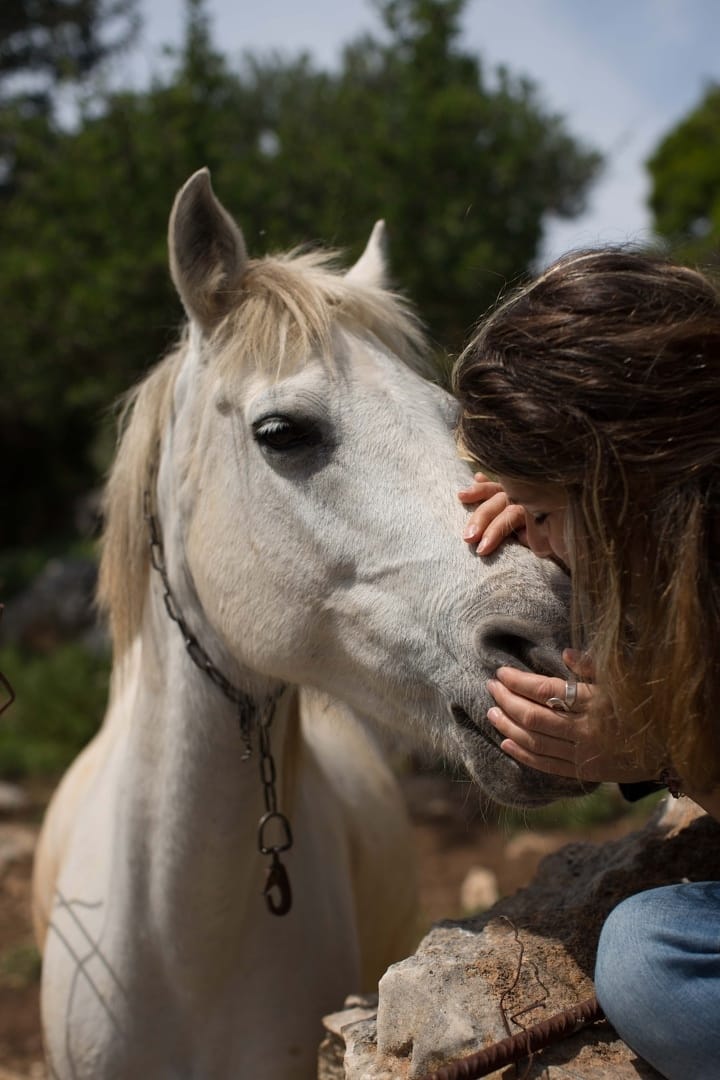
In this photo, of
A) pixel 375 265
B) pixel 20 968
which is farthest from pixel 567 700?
pixel 20 968

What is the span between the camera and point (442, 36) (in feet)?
22.7

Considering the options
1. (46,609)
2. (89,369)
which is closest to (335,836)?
(89,369)

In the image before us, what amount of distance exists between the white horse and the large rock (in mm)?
312

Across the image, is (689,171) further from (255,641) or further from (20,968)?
(255,641)

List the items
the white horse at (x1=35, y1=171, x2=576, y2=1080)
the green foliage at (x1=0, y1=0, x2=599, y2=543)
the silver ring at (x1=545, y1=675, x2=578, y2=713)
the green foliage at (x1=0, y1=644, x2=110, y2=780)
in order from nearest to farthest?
the silver ring at (x1=545, y1=675, x2=578, y2=713)
the white horse at (x1=35, y1=171, x2=576, y2=1080)
the green foliage at (x1=0, y1=0, x2=599, y2=543)
the green foliage at (x1=0, y1=644, x2=110, y2=780)

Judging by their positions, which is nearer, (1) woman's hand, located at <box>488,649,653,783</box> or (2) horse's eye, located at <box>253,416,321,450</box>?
(1) woman's hand, located at <box>488,649,653,783</box>

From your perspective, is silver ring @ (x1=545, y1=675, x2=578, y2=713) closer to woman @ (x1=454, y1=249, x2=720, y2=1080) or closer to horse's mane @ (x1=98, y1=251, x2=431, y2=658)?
woman @ (x1=454, y1=249, x2=720, y2=1080)

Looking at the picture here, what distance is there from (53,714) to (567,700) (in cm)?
699

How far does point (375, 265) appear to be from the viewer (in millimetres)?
2402

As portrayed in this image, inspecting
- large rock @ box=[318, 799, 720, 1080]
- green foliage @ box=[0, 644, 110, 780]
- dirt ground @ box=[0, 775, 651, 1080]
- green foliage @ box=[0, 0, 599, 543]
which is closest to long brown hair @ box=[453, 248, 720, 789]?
large rock @ box=[318, 799, 720, 1080]

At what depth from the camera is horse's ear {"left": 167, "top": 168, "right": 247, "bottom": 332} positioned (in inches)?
74.9

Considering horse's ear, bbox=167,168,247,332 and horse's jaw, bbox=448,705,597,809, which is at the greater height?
horse's ear, bbox=167,168,247,332

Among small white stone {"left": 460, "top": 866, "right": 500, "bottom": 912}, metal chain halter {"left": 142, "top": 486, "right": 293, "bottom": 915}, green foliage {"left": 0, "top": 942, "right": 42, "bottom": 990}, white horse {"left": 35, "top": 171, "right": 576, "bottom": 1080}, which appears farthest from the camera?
small white stone {"left": 460, "top": 866, "right": 500, "bottom": 912}

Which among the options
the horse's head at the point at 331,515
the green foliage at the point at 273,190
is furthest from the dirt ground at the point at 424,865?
the green foliage at the point at 273,190
